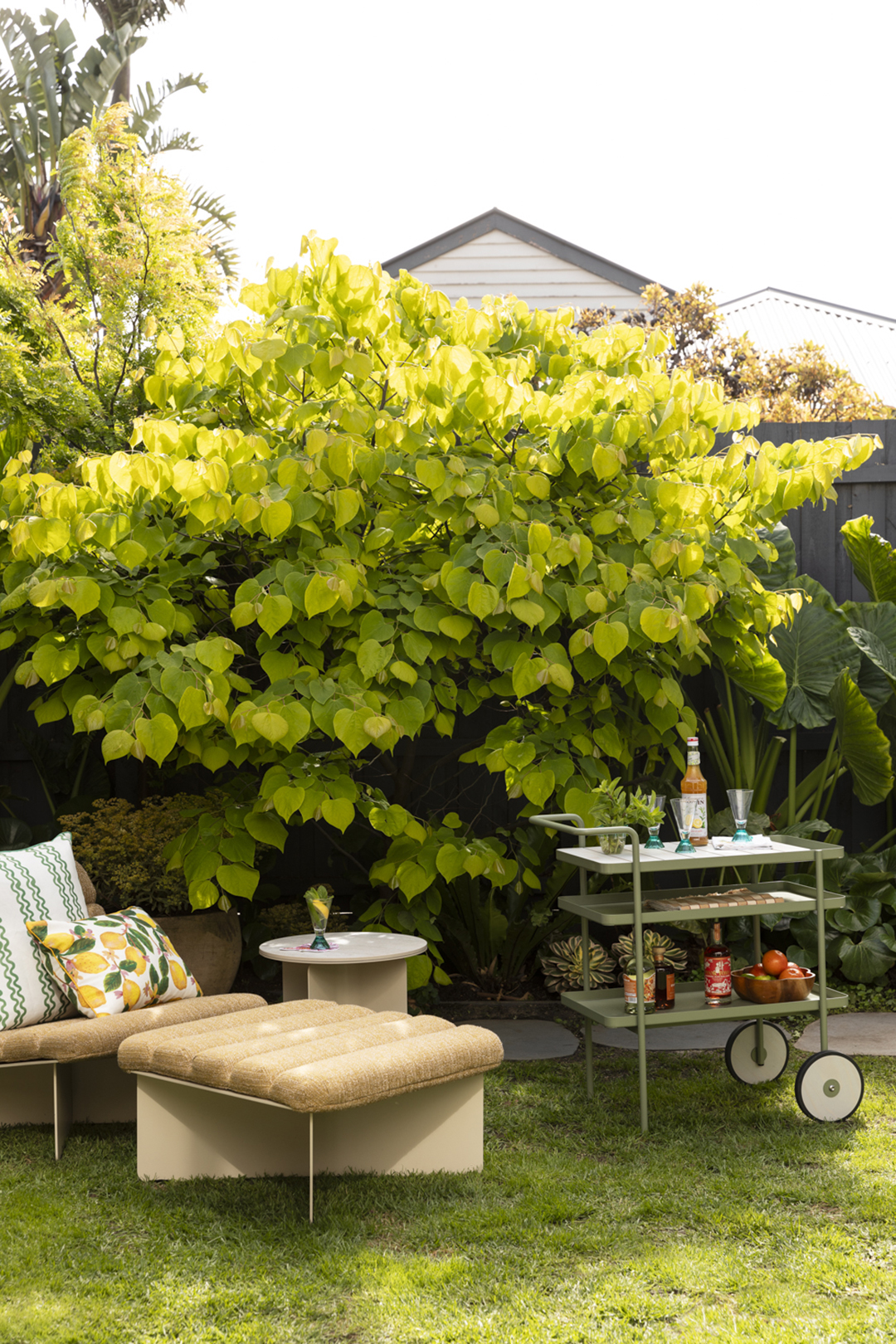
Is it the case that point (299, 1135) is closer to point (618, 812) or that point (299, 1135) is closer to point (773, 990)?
point (618, 812)

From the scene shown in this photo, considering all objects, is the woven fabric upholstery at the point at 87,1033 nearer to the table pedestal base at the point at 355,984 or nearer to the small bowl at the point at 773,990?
the table pedestal base at the point at 355,984

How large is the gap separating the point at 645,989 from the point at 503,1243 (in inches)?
44.1

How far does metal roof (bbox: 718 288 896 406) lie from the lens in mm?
11398

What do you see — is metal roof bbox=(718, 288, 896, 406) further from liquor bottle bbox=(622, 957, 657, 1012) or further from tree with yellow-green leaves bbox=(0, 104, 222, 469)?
liquor bottle bbox=(622, 957, 657, 1012)

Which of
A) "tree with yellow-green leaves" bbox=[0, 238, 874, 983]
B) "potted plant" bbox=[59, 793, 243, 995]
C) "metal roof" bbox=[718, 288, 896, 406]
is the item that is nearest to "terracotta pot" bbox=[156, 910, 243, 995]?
"potted plant" bbox=[59, 793, 243, 995]

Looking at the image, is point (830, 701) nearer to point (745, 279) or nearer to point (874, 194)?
point (874, 194)

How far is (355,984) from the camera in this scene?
148 inches

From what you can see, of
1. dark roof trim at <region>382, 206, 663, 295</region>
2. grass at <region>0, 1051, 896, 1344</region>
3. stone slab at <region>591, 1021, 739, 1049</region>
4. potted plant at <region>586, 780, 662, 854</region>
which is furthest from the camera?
dark roof trim at <region>382, 206, 663, 295</region>

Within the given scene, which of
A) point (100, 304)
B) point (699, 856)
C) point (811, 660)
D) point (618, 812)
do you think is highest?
point (100, 304)

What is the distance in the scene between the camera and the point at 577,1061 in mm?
4047

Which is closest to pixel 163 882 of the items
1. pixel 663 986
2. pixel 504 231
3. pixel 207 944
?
pixel 207 944

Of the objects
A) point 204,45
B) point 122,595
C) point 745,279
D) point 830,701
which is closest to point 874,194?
point 745,279

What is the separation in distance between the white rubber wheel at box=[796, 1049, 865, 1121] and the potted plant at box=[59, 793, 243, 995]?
2.15 metres

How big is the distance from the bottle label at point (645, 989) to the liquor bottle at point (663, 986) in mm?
10
